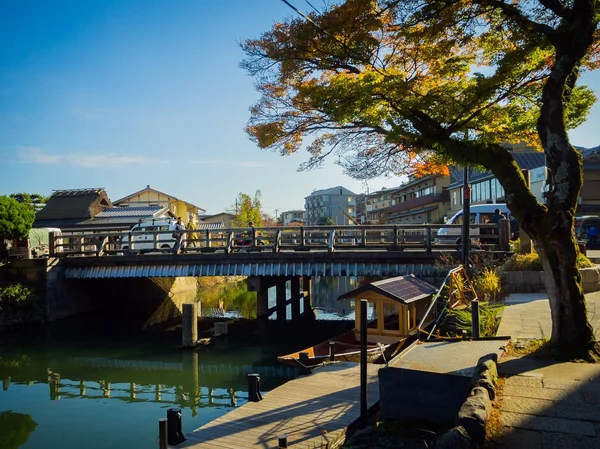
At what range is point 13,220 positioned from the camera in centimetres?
2338

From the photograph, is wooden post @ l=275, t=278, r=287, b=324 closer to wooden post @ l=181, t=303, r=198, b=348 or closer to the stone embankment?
wooden post @ l=181, t=303, r=198, b=348

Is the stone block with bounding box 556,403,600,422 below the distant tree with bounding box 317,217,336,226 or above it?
below

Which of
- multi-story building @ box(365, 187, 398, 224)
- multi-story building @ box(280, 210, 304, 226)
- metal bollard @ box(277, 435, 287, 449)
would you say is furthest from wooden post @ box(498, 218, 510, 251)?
multi-story building @ box(280, 210, 304, 226)

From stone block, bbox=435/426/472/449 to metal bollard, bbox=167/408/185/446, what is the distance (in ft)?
16.0

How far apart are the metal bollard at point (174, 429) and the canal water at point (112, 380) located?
2328 mm

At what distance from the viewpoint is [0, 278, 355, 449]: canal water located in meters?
10.6

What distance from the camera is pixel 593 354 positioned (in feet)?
22.5

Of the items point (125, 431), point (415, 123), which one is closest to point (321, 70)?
point (415, 123)

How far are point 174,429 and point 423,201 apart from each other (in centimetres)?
4918

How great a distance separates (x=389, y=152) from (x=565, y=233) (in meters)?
4.43

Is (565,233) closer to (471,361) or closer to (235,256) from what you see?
(471,361)

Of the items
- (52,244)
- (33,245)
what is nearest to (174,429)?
(52,244)

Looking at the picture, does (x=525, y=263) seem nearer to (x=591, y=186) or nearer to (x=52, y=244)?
(x=52, y=244)

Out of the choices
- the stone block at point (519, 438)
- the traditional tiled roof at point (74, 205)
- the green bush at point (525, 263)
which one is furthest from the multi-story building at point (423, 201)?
the stone block at point (519, 438)
